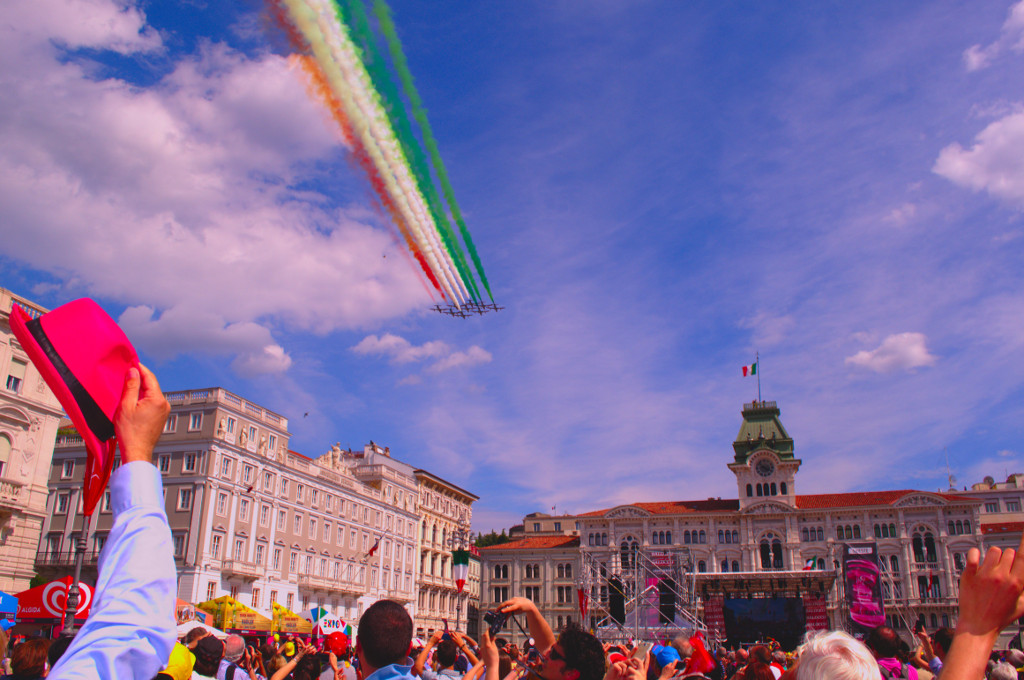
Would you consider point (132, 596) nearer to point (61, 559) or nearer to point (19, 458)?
point (19, 458)

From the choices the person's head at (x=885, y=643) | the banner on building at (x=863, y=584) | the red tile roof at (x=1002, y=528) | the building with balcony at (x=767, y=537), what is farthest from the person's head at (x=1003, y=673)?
the red tile roof at (x=1002, y=528)

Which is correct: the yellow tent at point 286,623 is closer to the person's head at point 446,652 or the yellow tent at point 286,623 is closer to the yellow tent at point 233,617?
the yellow tent at point 233,617

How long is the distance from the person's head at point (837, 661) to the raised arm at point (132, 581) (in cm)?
231

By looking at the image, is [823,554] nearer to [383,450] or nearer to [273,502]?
[383,450]

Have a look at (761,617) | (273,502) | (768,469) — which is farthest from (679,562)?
(768,469)

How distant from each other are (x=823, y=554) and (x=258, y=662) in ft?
219

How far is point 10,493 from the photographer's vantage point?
2948cm

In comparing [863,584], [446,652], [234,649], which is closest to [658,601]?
[863,584]

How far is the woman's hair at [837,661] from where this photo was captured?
2.72 meters

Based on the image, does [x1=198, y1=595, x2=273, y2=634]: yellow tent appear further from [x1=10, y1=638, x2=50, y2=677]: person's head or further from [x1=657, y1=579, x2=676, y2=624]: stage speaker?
[x1=10, y1=638, x2=50, y2=677]: person's head

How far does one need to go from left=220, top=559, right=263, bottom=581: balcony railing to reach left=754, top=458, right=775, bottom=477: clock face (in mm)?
49560

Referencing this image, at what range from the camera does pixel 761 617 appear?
134 feet

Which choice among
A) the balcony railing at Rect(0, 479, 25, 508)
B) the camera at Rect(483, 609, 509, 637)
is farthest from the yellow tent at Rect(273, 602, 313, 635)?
the camera at Rect(483, 609, 509, 637)

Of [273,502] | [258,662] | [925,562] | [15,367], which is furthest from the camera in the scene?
[925,562]
